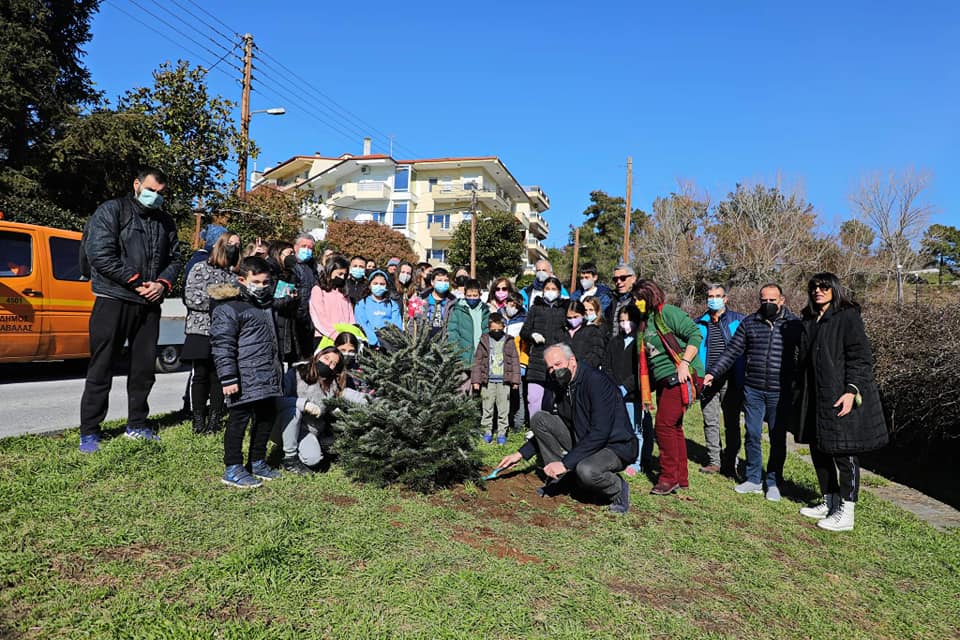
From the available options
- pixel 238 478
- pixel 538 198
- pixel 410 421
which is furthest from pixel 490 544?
pixel 538 198

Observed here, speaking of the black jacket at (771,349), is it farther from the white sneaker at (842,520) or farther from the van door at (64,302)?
the van door at (64,302)

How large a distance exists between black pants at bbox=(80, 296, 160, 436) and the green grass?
32 centimetres

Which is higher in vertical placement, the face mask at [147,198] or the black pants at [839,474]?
the face mask at [147,198]

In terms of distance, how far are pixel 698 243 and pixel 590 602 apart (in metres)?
39.3

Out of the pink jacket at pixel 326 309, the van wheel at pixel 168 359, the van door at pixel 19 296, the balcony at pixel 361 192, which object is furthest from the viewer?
the balcony at pixel 361 192

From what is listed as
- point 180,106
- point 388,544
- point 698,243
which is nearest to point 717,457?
point 388,544

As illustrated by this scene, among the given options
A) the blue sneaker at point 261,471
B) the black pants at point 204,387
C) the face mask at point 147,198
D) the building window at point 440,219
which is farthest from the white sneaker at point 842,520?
the building window at point 440,219

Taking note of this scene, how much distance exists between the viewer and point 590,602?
306 centimetres

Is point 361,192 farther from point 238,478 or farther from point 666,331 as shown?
point 238,478

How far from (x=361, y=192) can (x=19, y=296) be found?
42.1 metres

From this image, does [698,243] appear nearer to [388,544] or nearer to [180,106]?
[180,106]

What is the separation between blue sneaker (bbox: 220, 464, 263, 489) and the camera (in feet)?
14.2

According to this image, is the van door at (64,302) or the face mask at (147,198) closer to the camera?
the face mask at (147,198)

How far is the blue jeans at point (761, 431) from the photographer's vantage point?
5.55 metres
